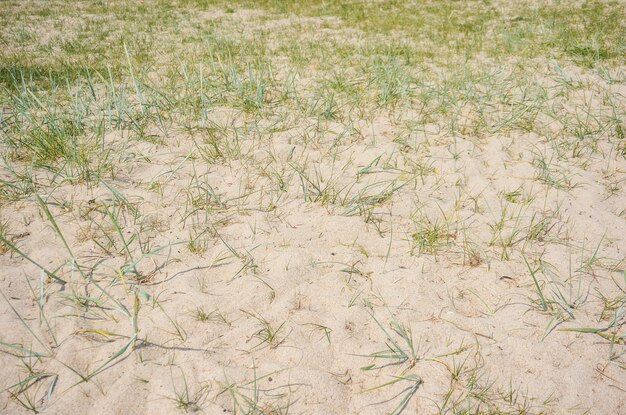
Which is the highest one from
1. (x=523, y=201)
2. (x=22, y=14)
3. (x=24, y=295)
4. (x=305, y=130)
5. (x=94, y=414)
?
(x=22, y=14)

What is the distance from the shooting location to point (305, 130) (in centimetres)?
285

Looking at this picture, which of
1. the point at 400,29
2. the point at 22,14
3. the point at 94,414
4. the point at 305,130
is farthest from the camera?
the point at 22,14

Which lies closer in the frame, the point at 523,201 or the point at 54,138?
the point at 523,201

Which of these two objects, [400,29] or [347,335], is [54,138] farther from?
[400,29]

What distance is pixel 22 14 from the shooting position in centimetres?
684

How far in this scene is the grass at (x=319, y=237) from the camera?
1.38m

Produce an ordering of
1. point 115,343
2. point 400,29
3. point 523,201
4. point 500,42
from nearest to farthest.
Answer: point 115,343, point 523,201, point 500,42, point 400,29

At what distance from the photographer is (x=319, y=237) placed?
1.99 m

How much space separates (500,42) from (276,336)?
4.72 m

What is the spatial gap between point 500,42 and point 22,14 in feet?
24.9

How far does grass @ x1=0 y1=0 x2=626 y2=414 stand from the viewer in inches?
54.5

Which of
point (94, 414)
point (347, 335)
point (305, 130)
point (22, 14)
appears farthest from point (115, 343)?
point (22, 14)

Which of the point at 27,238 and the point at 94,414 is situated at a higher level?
the point at 27,238

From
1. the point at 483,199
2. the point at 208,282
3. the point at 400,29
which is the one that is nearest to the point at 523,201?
the point at 483,199
